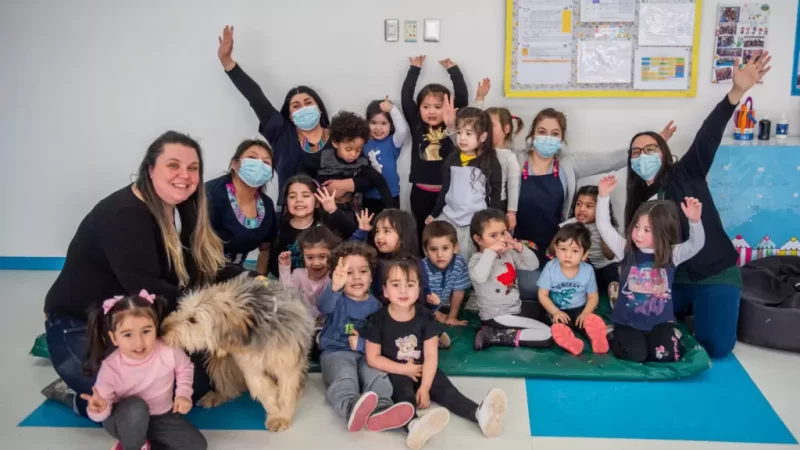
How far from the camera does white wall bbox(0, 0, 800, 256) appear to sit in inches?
177

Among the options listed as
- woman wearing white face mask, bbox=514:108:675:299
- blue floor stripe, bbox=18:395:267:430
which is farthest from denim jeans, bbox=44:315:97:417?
woman wearing white face mask, bbox=514:108:675:299

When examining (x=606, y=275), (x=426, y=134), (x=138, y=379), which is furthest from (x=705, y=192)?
(x=138, y=379)

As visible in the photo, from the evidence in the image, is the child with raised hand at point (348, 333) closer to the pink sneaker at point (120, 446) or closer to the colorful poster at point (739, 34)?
the pink sneaker at point (120, 446)

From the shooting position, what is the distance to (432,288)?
147 inches

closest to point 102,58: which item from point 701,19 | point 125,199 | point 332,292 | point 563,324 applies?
point 125,199

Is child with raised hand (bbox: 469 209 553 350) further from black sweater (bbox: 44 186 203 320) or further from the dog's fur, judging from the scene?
black sweater (bbox: 44 186 203 320)

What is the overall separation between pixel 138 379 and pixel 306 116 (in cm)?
193

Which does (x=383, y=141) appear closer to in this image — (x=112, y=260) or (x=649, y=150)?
(x=649, y=150)

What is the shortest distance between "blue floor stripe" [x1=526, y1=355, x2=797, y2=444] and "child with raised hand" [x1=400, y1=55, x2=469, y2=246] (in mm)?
1487

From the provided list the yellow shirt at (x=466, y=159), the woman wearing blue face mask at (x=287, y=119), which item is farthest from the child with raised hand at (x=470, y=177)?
the woman wearing blue face mask at (x=287, y=119)

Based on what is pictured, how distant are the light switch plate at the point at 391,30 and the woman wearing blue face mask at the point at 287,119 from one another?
0.61m

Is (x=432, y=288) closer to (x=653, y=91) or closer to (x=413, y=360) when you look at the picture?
(x=413, y=360)

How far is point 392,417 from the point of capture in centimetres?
282

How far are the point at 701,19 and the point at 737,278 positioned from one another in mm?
1636
